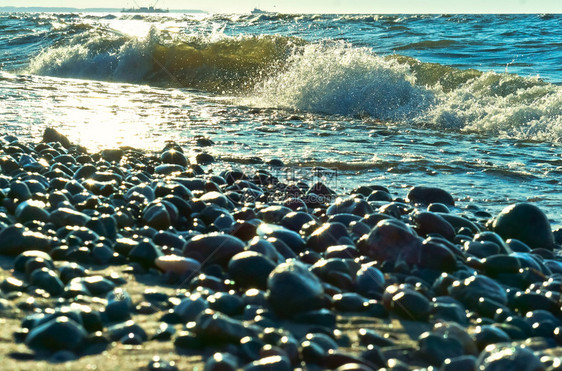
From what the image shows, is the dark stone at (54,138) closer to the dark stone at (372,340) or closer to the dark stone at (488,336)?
A: the dark stone at (372,340)

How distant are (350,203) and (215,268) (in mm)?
1600

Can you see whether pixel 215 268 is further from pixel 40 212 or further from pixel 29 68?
pixel 29 68

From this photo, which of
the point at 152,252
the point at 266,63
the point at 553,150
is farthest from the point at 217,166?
the point at 266,63

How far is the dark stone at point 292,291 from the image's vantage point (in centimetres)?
218

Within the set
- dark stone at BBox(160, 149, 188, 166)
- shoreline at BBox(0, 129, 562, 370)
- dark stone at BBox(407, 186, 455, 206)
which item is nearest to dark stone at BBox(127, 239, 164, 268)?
shoreline at BBox(0, 129, 562, 370)

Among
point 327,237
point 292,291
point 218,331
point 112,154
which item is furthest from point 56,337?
point 112,154

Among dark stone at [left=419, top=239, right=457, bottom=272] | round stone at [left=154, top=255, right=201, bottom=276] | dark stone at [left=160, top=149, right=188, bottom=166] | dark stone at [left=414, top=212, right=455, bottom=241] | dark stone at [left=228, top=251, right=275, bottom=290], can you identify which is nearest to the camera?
dark stone at [left=228, top=251, right=275, bottom=290]

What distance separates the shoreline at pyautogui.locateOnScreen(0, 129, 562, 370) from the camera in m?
1.83

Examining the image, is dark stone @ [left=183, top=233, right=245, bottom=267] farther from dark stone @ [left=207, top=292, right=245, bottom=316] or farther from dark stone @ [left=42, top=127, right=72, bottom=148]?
dark stone @ [left=42, top=127, right=72, bottom=148]

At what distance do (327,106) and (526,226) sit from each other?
6.53m

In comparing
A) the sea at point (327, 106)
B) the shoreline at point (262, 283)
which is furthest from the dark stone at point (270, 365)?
the sea at point (327, 106)

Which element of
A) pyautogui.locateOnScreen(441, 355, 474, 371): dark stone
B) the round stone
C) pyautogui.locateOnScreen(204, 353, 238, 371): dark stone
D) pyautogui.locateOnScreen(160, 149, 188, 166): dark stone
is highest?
pyautogui.locateOnScreen(204, 353, 238, 371): dark stone

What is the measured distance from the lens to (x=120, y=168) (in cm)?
500

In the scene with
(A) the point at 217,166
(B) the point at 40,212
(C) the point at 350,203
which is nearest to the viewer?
(B) the point at 40,212
